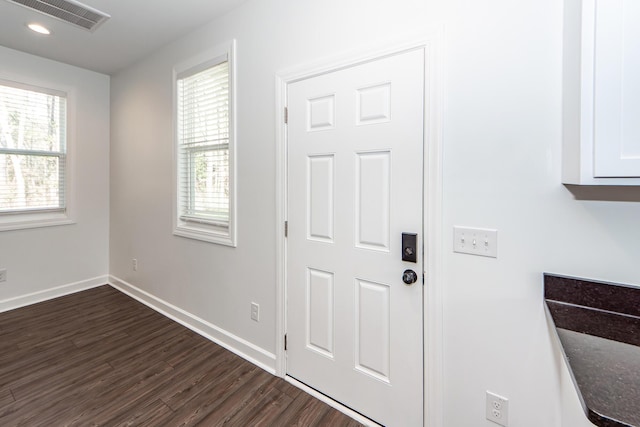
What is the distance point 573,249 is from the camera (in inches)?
45.9

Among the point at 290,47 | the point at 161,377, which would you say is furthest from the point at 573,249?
the point at 161,377

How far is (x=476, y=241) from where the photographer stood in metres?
1.36

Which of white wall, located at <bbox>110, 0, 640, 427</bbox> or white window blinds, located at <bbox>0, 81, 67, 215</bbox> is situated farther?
white window blinds, located at <bbox>0, 81, 67, 215</bbox>

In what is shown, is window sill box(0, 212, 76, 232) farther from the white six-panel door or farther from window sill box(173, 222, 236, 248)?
the white six-panel door

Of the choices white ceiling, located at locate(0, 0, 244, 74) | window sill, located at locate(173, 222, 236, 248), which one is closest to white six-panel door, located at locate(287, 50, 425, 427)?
window sill, located at locate(173, 222, 236, 248)

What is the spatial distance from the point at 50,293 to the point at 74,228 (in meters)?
0.75

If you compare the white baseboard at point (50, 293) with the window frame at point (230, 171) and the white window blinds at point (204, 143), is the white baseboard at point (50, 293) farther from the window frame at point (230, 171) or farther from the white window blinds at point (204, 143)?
the white window blinds at point (204, 143)

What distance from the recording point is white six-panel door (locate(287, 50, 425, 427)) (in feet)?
4.97

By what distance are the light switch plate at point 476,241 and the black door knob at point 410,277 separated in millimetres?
226

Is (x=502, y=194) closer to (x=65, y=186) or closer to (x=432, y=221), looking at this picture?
(x=432, y=221)

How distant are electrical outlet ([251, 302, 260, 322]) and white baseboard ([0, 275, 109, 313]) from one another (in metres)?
2.74

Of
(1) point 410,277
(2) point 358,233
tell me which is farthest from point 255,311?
(1) point 410,277

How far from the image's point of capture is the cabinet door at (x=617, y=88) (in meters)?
0.88

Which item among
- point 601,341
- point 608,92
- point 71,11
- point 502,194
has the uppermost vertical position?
point 71,11
